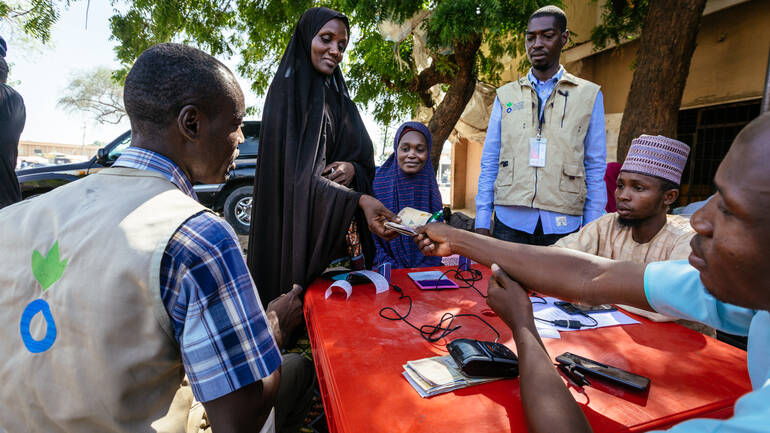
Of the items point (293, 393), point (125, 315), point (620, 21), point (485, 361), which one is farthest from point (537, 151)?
point (620, 21)

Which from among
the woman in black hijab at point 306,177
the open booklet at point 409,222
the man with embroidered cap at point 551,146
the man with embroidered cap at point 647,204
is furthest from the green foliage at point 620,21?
the open booklet at point 409,222

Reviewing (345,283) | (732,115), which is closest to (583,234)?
(345,283)

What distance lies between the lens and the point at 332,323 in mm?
1523

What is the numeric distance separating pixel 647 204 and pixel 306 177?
6.15ft

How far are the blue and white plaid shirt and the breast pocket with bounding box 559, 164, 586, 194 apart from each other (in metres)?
2.39

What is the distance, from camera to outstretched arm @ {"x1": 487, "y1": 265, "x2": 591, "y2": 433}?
0.86 metres

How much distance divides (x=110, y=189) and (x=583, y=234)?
91.4 inches

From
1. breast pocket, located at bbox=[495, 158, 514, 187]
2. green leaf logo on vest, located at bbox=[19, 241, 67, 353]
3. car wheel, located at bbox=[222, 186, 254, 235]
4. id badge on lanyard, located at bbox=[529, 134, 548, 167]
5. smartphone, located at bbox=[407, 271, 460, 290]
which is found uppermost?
id badge on lanyard, located at bbox=[529, 134, 548, 167]

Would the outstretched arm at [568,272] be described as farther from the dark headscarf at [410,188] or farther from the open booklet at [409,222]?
the dark headscarf at [410,188]

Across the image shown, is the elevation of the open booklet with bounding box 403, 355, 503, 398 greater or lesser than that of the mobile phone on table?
lesser

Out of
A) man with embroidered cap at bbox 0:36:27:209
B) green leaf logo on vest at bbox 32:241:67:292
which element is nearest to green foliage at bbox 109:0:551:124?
man with embroidered cap at bbox 0:36:27:209

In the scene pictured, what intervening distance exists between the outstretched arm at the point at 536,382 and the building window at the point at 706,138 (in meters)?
6.00

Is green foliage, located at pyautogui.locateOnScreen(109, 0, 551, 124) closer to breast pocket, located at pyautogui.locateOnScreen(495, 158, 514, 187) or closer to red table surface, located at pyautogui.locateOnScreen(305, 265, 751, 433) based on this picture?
breast pocket, located at pyautogui.locateOnScreen(495, 158, 514, 187)

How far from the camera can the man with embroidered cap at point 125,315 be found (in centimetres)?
83
